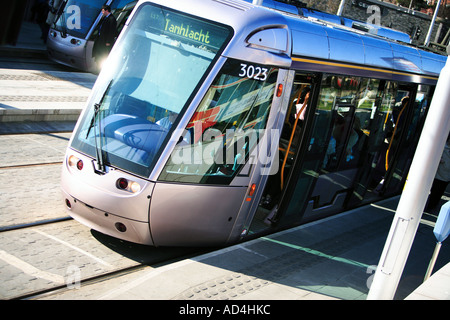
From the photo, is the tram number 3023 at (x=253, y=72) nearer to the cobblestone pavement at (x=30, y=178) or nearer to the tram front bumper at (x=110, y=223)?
the tram front bumper at (x=110, y=223)

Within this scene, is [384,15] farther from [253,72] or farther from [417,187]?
[417,187]

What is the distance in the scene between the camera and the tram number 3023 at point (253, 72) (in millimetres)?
6305

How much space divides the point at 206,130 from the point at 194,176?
51cm

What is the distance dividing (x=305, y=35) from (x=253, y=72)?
1118 millimetres

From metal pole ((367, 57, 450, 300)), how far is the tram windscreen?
2.35 m

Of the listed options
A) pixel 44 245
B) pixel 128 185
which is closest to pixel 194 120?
pixel 128 185

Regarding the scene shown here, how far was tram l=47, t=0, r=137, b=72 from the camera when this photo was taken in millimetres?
16156

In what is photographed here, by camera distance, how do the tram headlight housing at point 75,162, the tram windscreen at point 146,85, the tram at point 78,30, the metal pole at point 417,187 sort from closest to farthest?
the metal pole at point 417,187
the tram windscreen at point 146,85
the tram headlight housing at point 75,162
the tram at point 78,30

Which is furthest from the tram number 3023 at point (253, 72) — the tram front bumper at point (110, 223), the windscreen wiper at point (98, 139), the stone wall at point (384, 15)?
the stone wall at point (384, 15)

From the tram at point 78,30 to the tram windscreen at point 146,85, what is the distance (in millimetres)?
9959

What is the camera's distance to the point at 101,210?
6160 mm
